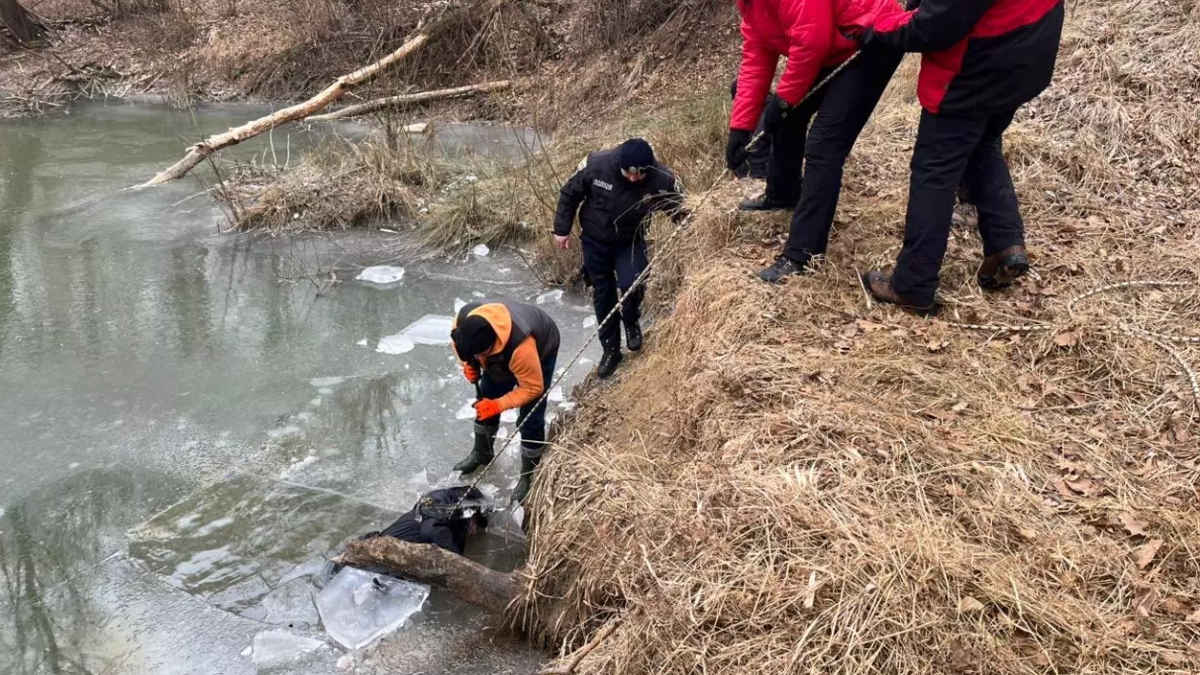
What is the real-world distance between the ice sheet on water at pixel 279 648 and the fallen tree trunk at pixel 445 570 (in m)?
0.37

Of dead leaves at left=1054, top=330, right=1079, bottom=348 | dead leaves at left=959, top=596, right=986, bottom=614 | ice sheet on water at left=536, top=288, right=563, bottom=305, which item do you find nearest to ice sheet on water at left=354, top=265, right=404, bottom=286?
ice sheet on water at left=536, top=288, right=563, bottom=305

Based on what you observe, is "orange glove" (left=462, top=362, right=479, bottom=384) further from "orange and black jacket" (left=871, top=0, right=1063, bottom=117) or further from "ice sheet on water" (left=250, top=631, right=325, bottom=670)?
"orange and black jacket" (left=871, top=0, right=1063, bottom=117)

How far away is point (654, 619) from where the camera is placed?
224 centimetres

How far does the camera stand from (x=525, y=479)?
378cm

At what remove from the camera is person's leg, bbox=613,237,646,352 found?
4398 millimetres

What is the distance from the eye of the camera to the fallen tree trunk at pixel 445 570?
3020 mm

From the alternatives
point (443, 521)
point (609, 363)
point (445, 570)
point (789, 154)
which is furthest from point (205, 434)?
point (789, 154)

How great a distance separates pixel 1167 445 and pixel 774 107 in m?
2.01

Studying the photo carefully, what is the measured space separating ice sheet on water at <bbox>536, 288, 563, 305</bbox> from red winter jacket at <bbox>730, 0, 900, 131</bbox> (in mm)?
2408

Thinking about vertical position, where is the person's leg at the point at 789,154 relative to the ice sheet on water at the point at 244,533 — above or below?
above

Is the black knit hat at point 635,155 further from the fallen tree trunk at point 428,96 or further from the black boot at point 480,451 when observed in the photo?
the fallen tree trunk at point 428,96

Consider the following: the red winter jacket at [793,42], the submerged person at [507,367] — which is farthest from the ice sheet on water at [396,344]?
the red winter jacket at [793,42]

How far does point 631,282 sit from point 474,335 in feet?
4.25

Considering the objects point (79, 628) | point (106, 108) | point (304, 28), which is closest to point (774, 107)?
point (79, 628)
